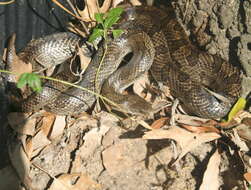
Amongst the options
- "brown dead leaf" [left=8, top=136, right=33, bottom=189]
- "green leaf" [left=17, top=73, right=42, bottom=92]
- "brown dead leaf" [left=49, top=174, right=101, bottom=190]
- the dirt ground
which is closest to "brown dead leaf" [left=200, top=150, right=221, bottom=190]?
the dirt ground

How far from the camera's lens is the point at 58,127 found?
485 centimetres

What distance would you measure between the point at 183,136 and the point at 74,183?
4.62 ft

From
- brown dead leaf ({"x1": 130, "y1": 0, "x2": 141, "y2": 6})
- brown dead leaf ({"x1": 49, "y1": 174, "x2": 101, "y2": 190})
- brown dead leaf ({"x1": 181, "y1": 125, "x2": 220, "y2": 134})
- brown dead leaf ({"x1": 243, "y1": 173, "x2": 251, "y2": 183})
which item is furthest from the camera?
brown dead leaf ({"x1": 130, "y1": 0, "x2": 141, "y2": 6})

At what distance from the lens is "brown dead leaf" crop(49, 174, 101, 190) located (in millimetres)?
4239

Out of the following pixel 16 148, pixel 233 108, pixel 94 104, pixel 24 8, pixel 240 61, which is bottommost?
pixel 16 148

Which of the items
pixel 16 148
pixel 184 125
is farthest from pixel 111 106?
pixel 16 148

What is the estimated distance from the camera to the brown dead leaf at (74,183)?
424cm

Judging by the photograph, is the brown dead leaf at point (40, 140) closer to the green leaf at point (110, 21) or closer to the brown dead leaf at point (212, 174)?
the green leaf at point (110, 21)

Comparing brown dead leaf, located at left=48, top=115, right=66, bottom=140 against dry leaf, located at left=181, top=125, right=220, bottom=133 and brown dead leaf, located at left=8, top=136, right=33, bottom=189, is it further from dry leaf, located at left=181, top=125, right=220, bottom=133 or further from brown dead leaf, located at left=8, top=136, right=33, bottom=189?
dry leaf, located at left=181, top=125, right=220, bottom=133

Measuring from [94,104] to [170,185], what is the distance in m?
1.64

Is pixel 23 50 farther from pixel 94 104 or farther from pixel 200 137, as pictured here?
pixel 200 137

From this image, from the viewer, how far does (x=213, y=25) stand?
5031mm

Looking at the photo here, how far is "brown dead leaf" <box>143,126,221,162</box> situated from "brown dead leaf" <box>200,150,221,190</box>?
0.23m

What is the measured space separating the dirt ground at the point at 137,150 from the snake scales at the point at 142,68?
0.23m
